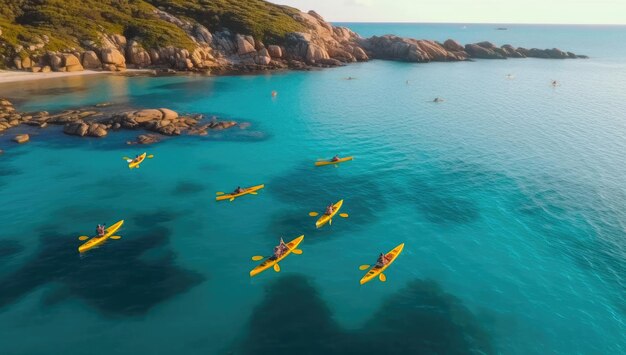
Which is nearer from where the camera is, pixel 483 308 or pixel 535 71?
pixel 483 308

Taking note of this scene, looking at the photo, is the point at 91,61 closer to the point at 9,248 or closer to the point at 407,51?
the point at 9,248

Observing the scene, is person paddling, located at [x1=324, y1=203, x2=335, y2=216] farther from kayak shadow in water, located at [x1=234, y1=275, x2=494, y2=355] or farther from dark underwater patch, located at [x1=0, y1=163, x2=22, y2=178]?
dark underwater patch, located at [x1=0, y1=163, x2=22, y2=178]

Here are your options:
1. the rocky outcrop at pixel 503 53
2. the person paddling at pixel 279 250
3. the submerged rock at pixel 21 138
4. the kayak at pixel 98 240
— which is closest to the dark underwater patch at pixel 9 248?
the kayak at pixel 98 240

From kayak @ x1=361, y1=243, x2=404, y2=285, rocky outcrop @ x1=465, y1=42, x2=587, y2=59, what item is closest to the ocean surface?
kayak @ x1=361, y1=243, x2=404, y2=285

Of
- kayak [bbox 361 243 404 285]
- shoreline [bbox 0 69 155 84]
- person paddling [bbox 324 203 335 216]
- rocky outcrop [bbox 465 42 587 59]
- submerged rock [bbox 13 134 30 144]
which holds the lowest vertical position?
kayak [bbox 361 243 404 285]

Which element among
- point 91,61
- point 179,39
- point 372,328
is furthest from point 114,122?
point 179,39

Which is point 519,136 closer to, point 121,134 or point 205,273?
point 205,273

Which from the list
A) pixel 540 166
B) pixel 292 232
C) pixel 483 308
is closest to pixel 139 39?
pixel 292 232
